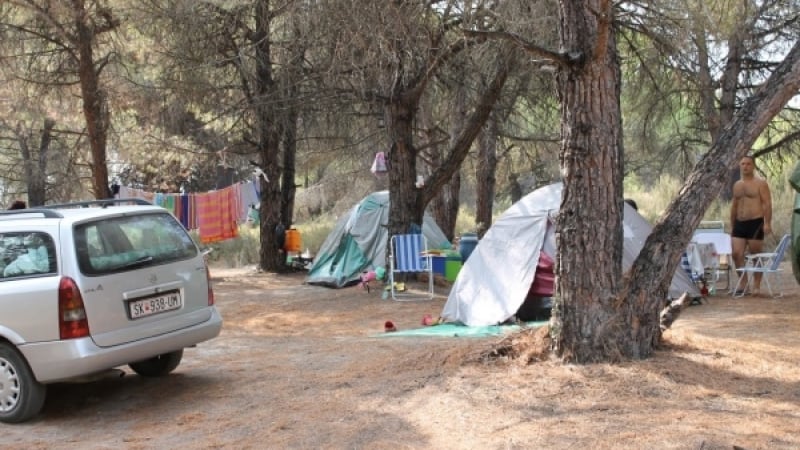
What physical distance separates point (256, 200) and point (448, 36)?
287 inches

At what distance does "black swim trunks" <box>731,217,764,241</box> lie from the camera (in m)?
10.5

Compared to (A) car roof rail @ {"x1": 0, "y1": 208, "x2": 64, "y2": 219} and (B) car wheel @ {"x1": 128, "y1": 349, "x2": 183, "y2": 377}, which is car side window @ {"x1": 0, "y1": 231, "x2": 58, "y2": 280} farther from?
(B) car wheel @ {"x1": 128, "y1": 349, "x2": 183, "y2": 377}

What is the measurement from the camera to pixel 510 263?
942 centimetres

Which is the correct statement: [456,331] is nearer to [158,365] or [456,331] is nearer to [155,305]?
[158,365]

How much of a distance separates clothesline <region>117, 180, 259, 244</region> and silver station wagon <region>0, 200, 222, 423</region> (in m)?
10.7

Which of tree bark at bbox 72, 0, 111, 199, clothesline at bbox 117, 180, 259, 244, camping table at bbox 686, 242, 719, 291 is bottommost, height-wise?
camping table at bbox 686, 242, 719, 291

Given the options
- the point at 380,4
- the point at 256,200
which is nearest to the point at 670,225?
the point at 380,4

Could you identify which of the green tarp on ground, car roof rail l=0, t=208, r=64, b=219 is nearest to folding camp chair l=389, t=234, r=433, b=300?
the green tarp on ground

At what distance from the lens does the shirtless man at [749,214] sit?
10352 millimetres

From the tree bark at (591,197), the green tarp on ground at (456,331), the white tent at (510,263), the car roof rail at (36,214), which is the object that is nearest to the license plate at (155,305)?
the car roof rail at (36,214)

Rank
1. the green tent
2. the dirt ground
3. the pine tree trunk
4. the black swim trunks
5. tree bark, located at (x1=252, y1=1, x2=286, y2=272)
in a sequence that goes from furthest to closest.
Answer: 1. tree bark, located at (x1=252, y1=1, x2=286, y2=272)
2. the green tent
3. the pine tree trunk
4. the black swim trunks
5. the dirt ground

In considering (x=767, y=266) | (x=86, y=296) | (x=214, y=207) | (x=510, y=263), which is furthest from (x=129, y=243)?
(x=214, y=207)

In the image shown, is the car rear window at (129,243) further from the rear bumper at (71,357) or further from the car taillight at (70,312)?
the rear bumper at (71,357)

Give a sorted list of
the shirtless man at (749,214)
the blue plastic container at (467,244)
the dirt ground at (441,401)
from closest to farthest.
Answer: the dirt ground at (441,401), the shirtless man at (749,214), the blue plastic container at (467,244)
